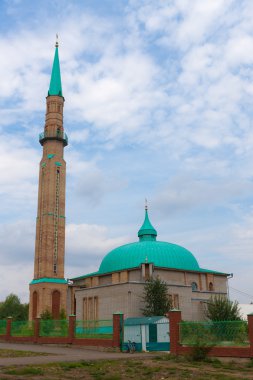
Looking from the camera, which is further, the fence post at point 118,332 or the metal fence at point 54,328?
the metal fence at point 54,328

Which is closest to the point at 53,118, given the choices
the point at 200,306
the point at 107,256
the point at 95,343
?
the point at 107,256

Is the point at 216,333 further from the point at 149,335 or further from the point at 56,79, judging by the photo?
the point at 56,79

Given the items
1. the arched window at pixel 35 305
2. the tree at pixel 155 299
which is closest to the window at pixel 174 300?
the tree at pixel 155 299

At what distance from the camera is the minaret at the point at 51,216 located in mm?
43656

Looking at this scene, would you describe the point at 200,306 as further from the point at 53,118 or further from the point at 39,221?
the point at 53,118

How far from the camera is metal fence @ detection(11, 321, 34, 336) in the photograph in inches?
1179

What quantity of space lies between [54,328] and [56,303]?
631 inches

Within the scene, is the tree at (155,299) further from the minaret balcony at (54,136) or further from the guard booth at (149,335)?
the minaret balcony at (54,136)

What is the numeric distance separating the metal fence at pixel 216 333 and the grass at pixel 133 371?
2049 mm

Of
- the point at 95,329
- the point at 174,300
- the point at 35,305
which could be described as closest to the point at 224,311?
the point at 174,300

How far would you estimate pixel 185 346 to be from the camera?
62.8ft

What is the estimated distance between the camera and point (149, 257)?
41.2 meters

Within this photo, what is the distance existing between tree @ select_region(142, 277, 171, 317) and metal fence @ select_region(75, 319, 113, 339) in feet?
25.4

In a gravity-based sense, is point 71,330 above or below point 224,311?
below
